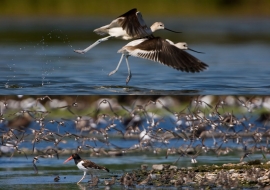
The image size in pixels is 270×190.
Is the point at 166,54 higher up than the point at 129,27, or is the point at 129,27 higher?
the point at 129,27

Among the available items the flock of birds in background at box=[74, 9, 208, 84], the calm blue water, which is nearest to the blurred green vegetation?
the calm blue water

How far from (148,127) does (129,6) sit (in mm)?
27629

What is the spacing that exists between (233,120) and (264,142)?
0.70 meters

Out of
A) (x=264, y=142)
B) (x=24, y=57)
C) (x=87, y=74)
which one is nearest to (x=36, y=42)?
(x=24, y=57)

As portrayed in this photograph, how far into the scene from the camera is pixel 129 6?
36.2 m

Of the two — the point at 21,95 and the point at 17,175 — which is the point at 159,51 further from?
the point at 17,175

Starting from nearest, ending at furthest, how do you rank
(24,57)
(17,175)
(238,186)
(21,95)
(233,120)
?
(238,186), (17,175), (233,120), (21,95), (24,57)

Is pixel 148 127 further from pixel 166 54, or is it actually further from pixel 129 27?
pixel 129 27

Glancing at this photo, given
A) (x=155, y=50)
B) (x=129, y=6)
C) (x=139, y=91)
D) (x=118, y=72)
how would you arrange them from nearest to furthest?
(x=139, y=91) → (x=155, y=50) → (x=118, y=72) → (x=129, y=6)

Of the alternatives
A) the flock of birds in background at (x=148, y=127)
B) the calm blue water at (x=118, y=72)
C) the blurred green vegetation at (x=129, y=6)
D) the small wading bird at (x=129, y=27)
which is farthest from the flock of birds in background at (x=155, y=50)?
the blurred green vegetation at (x=129, y=6)

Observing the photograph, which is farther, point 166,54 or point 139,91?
point 166,54

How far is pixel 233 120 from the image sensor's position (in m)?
8.80

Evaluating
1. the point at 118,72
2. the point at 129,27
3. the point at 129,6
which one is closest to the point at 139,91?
the point at 129,27

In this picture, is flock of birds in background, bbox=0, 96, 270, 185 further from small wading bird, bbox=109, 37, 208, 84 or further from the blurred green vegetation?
the blurred green vegetation
